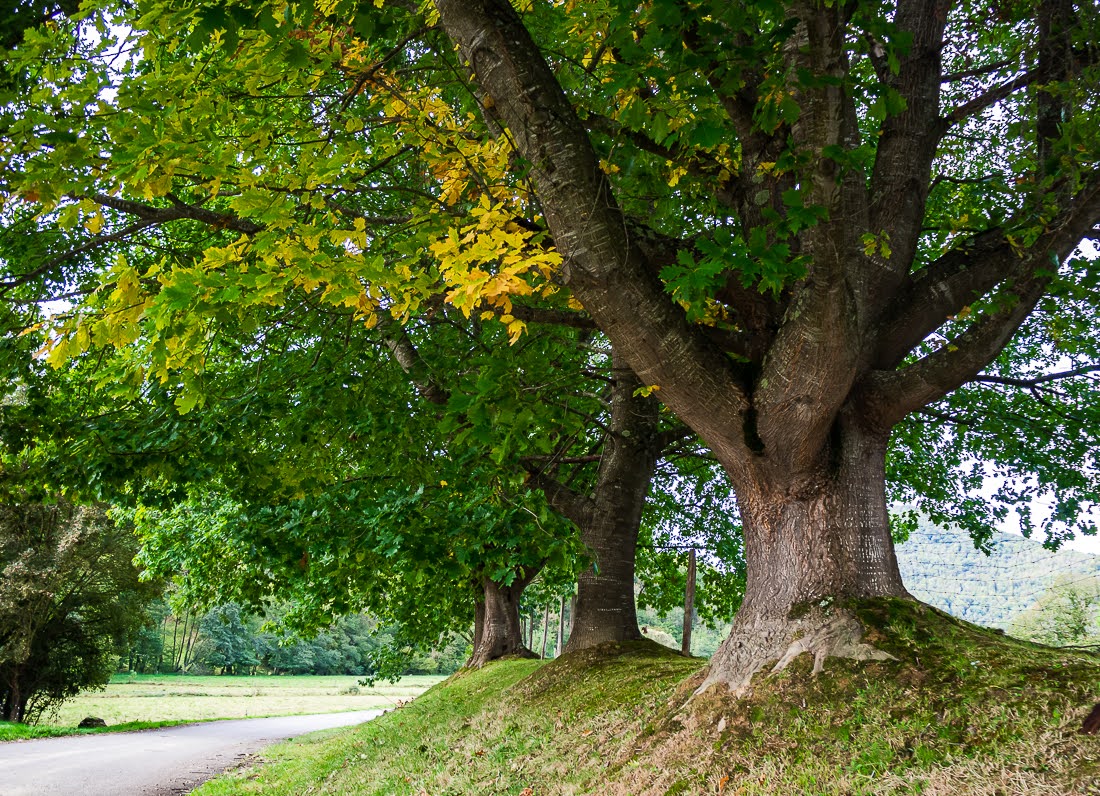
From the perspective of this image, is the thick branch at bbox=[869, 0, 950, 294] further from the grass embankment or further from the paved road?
the paved road

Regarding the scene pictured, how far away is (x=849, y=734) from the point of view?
3.74 metres

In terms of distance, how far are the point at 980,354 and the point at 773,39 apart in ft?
8.03

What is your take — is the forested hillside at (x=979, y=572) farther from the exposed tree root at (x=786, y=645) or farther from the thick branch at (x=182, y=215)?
the thick branch at (x=182, y=215)

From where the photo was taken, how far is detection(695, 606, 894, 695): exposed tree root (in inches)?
170

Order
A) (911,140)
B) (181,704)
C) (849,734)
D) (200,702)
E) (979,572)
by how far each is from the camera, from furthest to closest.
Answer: (200,702)
(181,704)
(979,572)
(911,140)
(849,734)

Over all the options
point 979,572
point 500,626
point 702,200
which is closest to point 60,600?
point 500,626

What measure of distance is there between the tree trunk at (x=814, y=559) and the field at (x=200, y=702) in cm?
2266

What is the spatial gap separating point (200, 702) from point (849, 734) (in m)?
34.2

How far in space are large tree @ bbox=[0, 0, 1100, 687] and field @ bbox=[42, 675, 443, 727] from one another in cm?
2246

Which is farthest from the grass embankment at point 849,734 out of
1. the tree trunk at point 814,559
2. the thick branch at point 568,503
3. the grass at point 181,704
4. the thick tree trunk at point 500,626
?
the grass at point 181,704

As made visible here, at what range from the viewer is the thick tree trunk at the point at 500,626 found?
1535cm

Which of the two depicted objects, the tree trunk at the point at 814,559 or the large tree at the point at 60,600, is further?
the large tree at the point at 60,600

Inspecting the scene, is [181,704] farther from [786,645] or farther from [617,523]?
[786,645]

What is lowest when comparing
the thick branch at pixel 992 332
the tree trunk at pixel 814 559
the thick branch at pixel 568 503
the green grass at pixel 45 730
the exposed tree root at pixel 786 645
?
the green grass at pixel 45 730
